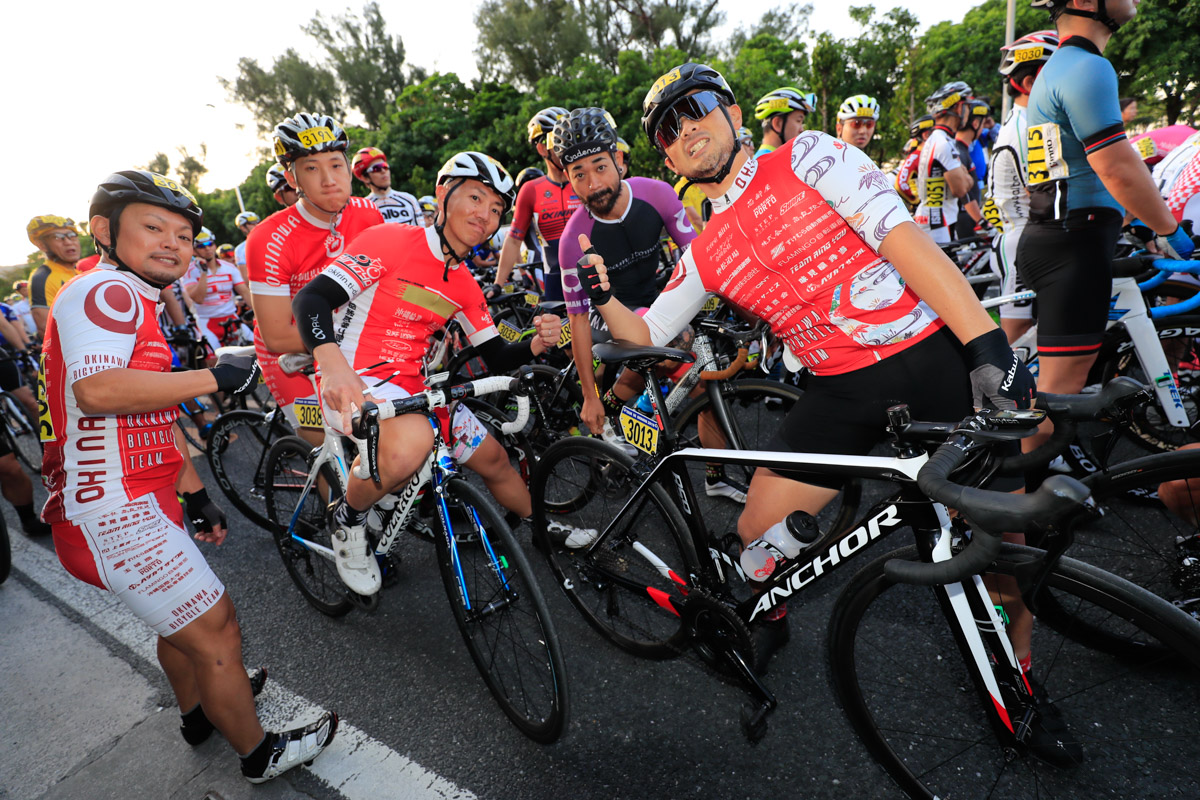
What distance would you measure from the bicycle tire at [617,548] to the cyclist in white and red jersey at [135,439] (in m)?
1.41

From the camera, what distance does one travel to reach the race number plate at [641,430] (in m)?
2.46

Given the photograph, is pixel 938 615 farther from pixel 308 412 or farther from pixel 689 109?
pixel 308 412

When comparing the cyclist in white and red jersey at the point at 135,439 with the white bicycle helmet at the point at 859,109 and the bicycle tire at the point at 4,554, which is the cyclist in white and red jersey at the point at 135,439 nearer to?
the bicycle tire at the point at 4,554

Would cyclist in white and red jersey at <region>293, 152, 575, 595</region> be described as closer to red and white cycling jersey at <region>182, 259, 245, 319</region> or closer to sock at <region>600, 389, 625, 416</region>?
sock at <region>600, 389, 625, 416</region>

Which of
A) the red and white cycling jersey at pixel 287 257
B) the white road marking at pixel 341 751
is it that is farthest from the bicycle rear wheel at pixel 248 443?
the white road marking at pixel 341 751

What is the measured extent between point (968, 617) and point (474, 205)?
2554 mm

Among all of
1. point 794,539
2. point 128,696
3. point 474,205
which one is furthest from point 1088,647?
point 128,696

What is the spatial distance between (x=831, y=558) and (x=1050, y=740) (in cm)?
87

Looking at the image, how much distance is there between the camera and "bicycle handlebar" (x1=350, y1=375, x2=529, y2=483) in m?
2.23

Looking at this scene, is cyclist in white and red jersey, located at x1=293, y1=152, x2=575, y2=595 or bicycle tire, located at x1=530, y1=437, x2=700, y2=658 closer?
bicycle tire, located at x1=530, y1=437, x2=700, y2=658

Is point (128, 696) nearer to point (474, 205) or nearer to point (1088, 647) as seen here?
point (474, 205)

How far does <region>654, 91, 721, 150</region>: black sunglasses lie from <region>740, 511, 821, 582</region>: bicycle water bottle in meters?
1.44

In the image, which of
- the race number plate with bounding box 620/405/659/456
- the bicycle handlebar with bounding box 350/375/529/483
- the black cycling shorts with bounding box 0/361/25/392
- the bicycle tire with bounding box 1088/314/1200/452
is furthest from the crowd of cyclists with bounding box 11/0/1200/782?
the black cycling shorts with bounding box 0/361/25/392

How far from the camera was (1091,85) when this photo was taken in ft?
8.51
